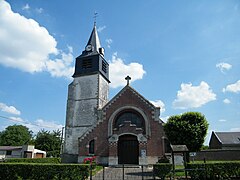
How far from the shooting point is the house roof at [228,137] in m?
36.4

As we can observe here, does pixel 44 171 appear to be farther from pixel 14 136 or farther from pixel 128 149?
pixel 14 136

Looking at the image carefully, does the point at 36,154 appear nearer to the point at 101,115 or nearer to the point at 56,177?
the point at 101,115

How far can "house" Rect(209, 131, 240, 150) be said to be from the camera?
3553 centimetres

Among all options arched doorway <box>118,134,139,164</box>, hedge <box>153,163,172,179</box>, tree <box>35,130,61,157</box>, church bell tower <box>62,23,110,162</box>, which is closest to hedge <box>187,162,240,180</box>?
hedge <box>153,163,172,179</box>

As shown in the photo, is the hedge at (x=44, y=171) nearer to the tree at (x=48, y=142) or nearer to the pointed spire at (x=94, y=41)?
the pointed spire at (x=94, y=41)

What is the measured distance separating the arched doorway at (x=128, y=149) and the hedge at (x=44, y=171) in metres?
9.66

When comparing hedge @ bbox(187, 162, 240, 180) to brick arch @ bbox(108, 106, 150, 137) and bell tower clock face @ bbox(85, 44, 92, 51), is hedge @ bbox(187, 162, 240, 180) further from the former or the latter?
bell tower clock face @ bbox(85, 44, 92, 51)

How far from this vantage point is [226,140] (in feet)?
121

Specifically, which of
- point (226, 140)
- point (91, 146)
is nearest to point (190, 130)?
point (91, 146)

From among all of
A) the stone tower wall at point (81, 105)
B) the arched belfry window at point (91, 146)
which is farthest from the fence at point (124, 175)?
the stone tower wall at point (81, 105)

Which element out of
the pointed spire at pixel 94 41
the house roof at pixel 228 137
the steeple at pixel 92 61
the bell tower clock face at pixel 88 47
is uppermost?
the pointed spire at pixel 94 41

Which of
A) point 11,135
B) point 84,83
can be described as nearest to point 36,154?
point 84,83

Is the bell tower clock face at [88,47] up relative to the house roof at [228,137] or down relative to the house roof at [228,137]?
up

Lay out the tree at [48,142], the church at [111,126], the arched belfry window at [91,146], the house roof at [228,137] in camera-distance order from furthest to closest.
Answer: the tree at [48,142] → the house roof at [228,137] → the arched belfry window at [91,146] → the church at [111,126]
